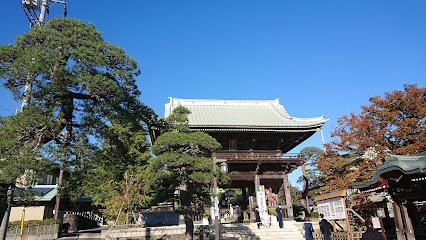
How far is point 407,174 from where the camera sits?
8.59 m

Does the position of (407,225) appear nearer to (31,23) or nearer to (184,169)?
(184,169)

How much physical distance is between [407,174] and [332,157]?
39.8 feet

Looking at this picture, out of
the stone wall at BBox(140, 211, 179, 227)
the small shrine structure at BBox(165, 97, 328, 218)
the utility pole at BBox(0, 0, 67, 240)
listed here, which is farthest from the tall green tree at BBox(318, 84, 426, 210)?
the utility pole at BBox(0, 0, 67, 240)

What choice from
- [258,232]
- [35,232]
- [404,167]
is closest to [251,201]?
[258,232]

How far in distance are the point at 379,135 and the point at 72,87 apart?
718 inches

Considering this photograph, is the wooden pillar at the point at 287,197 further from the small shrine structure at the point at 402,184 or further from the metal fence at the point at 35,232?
the metal fence at the point at 35,232

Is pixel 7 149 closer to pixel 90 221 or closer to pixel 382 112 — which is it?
pixel 382 112

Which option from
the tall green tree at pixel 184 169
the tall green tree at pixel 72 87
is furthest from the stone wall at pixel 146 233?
the tall green tree at pixel 72 87

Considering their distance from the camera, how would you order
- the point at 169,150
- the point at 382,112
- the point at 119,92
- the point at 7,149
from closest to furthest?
the point at 7,149, the point at 119,92, the point at 169,150, the point at 382,112

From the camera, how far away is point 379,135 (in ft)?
56.5

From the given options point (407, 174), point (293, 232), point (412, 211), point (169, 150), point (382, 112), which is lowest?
point (293, 232)

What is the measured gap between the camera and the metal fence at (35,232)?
12.7 metres

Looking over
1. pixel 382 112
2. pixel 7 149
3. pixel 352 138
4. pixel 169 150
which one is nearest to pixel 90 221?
pixel 169 150

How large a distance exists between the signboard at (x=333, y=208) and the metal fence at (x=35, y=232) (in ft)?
50.1
